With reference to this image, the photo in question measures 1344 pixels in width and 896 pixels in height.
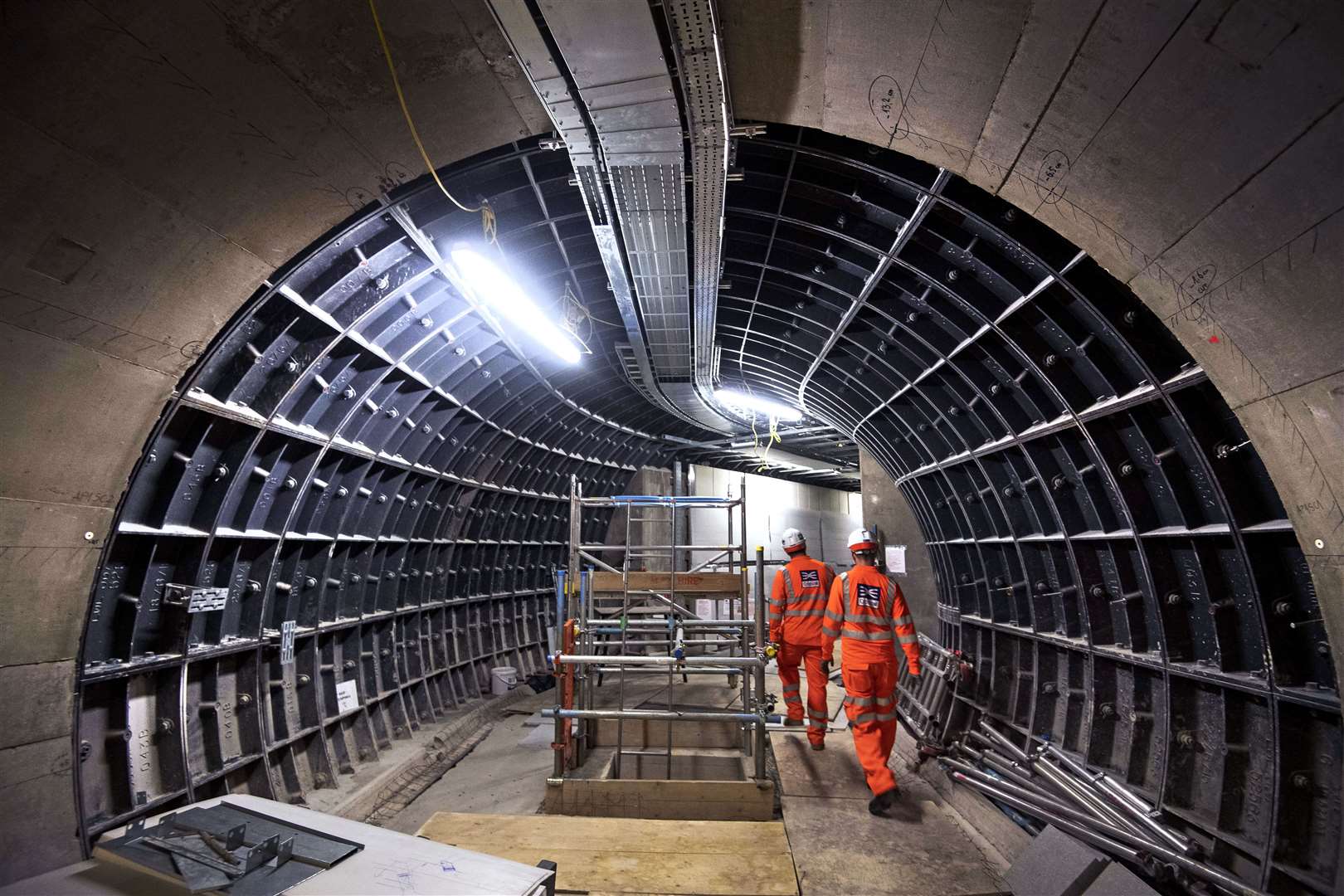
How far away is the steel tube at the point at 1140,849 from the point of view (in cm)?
383

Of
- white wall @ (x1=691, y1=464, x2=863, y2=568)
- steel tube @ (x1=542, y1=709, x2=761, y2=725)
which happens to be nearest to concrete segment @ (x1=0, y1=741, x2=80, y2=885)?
steel tube @ (x1=542, y1=709, x2=761, y2=725)

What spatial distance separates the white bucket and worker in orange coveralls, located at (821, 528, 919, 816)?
770cm

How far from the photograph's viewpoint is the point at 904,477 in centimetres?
1007

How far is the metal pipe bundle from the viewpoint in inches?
167

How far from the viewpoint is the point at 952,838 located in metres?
5.25

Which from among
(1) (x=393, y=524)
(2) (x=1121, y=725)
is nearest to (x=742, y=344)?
(1) (x=393, y=524)

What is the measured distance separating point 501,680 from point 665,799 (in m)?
6.97

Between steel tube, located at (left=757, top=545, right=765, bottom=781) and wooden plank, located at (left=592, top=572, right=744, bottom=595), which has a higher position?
wooden plank, located at (left=592, top=572, right=744, bottom=595)

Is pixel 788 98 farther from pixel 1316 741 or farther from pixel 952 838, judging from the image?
pixel 952 838

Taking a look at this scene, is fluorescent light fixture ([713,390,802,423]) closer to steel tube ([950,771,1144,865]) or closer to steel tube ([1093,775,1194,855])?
steel tube ([950,771,1144,865])

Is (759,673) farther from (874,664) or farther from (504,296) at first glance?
(504,296)

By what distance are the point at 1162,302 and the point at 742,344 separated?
293 inches

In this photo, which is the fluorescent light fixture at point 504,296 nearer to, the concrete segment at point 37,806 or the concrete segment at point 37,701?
the concrete segment at point 37,701

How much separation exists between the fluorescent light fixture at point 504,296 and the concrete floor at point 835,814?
19.6 feet
